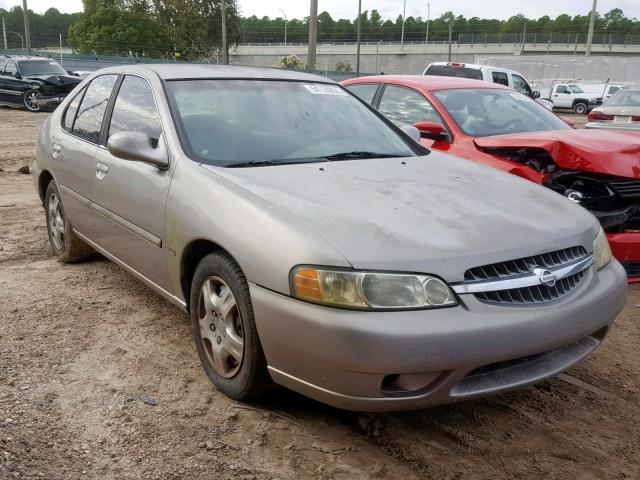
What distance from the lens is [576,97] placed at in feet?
115

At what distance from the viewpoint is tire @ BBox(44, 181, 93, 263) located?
4.74 m

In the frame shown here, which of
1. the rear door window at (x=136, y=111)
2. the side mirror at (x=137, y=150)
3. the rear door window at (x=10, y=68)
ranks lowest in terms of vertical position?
the rear door window at (x=10, y=68)

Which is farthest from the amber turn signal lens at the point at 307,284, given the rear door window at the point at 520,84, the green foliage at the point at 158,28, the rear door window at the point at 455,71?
the green foliage at the point at 158,28

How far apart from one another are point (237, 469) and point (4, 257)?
3.54 m

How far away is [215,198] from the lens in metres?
2.87

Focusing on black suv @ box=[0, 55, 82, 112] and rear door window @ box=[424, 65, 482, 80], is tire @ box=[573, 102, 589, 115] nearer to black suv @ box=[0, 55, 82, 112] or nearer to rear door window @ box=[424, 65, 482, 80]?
rear door window @ box=[424, 65, 482, 80]

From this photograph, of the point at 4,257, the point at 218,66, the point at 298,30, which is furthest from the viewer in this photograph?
the point at 298,30

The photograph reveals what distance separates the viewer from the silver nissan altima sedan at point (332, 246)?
2336 mm

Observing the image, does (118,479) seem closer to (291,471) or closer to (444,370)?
(291,471)

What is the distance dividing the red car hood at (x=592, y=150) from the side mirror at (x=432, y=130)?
0.63 metres

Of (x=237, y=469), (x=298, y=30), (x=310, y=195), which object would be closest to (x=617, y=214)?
(x=310, y=195)

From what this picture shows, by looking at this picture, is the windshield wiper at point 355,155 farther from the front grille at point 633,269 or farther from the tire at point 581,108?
the tire at point 581,108

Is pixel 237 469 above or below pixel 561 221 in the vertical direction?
below

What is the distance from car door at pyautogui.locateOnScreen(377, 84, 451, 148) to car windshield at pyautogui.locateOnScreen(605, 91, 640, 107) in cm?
664
